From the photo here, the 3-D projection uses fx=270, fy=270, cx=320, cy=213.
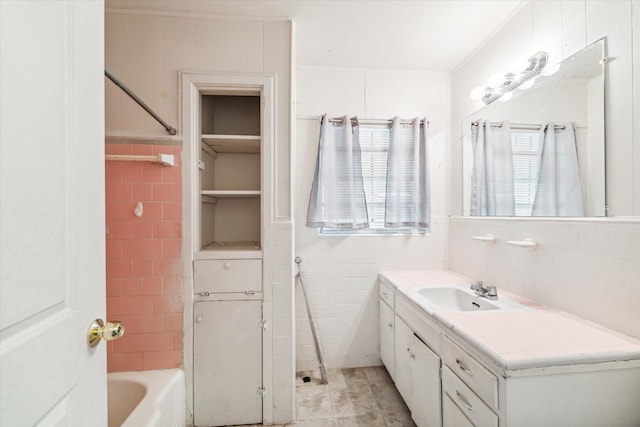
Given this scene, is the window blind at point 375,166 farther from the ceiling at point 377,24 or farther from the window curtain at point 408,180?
the ceiling at point 377,24

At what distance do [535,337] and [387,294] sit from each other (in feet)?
3.73

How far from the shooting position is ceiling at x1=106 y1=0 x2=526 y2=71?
1688 mm

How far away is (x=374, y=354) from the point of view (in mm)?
2449

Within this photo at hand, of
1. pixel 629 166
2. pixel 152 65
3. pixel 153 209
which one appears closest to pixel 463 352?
pixel 629 166

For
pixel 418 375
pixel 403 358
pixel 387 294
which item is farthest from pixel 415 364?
pixel 387 294

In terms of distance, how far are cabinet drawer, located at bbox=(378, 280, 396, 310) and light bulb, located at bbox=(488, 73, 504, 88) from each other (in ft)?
5.32

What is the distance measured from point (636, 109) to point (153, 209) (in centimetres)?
248

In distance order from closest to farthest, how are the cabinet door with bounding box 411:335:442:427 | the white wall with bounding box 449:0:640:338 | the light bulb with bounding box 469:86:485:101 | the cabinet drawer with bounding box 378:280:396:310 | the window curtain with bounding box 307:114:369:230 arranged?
the white wall with bounding box 449:0:640:338, the cabinet door with bounding box 411:335:442:427, the light bulb with bounding box 469:86:485:101, the cabinet drawer with bounding box 378:280:396:310, the window curtain with bounding box 307:114:369:230

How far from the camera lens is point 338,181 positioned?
237 cm

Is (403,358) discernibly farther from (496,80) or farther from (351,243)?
(496,80)

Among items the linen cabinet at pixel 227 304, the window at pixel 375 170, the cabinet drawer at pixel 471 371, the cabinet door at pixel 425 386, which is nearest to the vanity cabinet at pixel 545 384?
the cabinet drawer at pixel 471 371

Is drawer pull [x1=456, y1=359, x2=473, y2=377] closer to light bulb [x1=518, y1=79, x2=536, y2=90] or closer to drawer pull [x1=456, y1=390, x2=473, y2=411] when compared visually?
drawer pull [x1=456, y1=390, x2=473, y2=411]

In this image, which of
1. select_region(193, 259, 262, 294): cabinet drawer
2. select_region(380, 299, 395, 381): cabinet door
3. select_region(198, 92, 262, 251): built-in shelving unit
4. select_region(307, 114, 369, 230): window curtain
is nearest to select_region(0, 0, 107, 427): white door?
select_region(193, 259, 262, 294): cabinet drawer

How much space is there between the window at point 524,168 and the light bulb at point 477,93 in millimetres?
425
